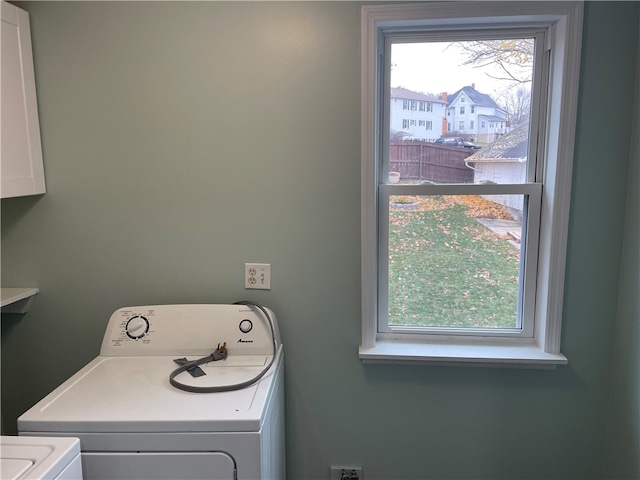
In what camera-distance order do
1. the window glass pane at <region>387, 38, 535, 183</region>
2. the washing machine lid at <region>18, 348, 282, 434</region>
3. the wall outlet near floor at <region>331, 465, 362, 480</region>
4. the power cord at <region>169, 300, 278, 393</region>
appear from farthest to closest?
1. the wall outlet near floor at <region>331, 465, 362, 480</region>
2. the window glass pane at <region>387, 38, 535, 183</region>
3. the power cord at <region>169, 300, 278, 393</region>
4. the washing machine lid at <region>18, 348, 282, 434</region>

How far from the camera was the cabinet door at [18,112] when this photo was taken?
1618mm

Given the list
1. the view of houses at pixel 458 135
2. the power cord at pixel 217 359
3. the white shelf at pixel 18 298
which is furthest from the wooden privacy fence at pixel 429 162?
the white shelf at pixel 18 298

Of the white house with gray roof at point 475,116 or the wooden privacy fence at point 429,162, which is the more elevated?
the white house with gray roof at point 475,116

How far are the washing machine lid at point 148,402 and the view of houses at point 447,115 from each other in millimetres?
1032

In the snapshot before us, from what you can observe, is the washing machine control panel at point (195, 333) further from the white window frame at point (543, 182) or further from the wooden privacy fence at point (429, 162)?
the wooden privacy fence at point (429, 162)

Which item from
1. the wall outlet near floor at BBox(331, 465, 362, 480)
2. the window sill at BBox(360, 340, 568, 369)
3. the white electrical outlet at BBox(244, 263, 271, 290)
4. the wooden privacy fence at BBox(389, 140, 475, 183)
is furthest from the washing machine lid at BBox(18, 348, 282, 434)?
the wooden privacy fence at BBox(389, 140, 475, 183)

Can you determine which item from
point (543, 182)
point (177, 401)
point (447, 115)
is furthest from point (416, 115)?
point (177, 401)

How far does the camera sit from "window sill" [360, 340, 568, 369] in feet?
5.72

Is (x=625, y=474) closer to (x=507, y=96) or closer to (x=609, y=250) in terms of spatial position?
(x=609, y=250)

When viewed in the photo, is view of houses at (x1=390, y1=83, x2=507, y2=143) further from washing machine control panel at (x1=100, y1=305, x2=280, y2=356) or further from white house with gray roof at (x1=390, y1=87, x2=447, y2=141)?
washing machine control panel at (x1=100, y1=305, x2=280, y2=356)

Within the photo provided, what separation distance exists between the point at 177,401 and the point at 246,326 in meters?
0.41

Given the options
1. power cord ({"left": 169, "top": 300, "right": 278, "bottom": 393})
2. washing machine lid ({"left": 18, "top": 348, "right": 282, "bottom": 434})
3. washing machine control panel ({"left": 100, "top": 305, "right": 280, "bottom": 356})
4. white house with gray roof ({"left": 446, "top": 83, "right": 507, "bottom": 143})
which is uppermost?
white house with gray roof ({"left": 446, "top": 83, "right": 507, "bottom": 143})

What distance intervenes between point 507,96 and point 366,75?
55cm

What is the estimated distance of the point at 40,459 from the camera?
1.14m
